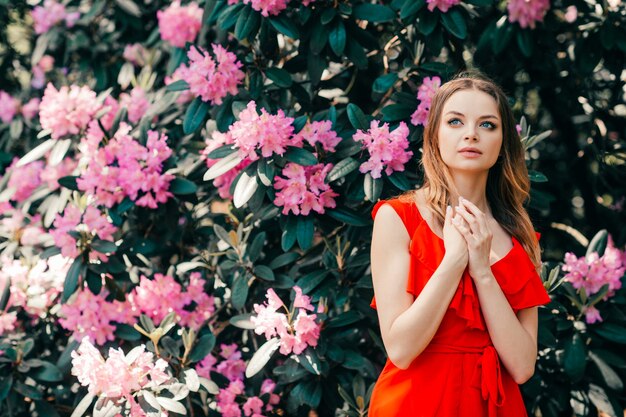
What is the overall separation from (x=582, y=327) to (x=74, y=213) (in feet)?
5.88

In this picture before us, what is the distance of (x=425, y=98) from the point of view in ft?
8.48

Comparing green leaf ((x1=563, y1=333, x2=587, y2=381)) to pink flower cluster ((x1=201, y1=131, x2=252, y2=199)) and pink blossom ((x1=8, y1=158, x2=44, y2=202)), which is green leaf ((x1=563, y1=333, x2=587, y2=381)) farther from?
pink blossom ((x1=8, y1=158, x2=44, y2=202))

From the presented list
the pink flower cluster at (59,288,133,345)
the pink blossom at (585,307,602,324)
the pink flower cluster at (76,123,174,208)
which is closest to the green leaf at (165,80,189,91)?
the pink flower cluster at (76,123,174,208)

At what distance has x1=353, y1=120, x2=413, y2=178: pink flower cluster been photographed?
7.99 feet

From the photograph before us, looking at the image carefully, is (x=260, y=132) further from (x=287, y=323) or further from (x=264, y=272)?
(x=287, y=323)

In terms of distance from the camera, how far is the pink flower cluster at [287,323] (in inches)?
96.5

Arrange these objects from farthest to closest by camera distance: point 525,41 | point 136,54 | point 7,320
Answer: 1. point 136,54
2. point 525,41
3. point 7,320

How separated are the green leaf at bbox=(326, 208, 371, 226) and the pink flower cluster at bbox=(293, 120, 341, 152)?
0.20 meters

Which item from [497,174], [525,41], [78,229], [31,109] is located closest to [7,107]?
[31,109]

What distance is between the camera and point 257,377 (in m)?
2.81

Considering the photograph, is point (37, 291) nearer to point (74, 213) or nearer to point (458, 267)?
point (74, 213)

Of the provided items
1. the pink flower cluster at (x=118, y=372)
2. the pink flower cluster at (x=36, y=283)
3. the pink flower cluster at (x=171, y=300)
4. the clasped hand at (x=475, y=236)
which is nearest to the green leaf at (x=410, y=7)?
the clasped hand at (x=475, y=236)

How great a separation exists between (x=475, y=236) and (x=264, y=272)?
3.27 feet

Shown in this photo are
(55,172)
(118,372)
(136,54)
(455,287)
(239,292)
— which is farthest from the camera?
(136,54)
